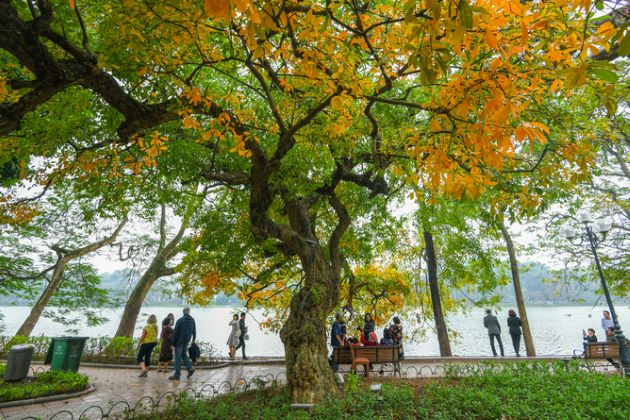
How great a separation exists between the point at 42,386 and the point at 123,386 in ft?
5.11

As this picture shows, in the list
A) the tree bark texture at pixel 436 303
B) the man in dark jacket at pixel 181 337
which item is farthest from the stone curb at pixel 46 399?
the tree bark texture at pixel 436 303

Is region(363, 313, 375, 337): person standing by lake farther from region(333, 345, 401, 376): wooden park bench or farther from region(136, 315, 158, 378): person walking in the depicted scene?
region(136, 315, 158, 378): person walking

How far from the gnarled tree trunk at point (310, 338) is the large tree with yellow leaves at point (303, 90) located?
24 mm

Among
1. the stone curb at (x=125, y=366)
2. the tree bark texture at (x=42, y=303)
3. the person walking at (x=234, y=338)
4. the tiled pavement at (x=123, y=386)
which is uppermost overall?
the tree bark texture at (x=42, y=303)

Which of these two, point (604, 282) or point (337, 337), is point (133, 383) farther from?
point (604, 282)

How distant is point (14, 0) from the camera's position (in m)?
4.34

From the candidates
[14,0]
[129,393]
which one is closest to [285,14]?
[14,0]

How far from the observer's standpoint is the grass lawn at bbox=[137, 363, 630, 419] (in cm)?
452

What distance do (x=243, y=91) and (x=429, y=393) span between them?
6.77m

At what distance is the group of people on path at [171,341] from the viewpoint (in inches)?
334

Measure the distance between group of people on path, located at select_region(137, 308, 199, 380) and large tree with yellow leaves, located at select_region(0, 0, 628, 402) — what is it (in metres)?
3.10

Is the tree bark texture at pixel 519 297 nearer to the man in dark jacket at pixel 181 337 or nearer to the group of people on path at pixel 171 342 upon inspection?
the group of people on path at pixel 171 342

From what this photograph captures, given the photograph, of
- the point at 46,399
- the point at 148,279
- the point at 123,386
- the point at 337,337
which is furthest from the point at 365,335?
the point at 148,279

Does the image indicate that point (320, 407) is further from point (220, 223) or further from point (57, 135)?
point (57, 135)
